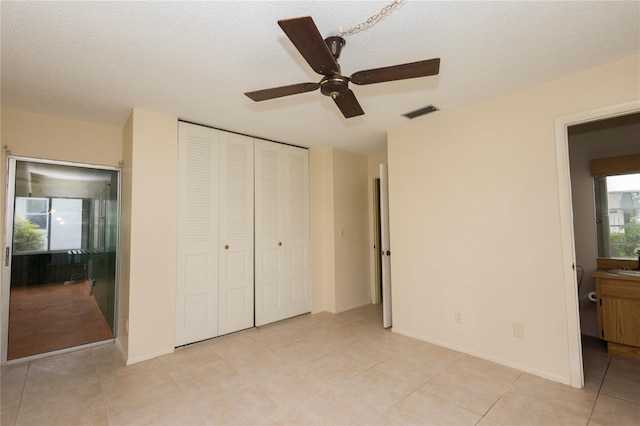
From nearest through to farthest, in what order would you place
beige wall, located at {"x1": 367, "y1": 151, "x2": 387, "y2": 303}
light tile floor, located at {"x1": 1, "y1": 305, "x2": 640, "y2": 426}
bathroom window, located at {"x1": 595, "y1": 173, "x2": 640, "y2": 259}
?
light tile floor, located at {"x1": 1, "y1": 305, "x2": 640, "y2": 426}
bathroom window, located at {"x1": 595, "y1": 173, "x2": 640, "y2": 259}
beige wall, located at {"x1": 367, "y1": 151, "x2": 387, "y2": 303}

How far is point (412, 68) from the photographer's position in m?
1.62

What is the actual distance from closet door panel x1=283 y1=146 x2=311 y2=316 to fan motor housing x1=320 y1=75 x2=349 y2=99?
A: 2515 mm

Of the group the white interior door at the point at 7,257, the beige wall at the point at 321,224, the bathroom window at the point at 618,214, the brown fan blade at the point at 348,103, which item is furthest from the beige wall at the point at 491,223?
the white interior door at the point at 7,257

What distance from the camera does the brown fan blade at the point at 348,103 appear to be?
1933 millimetres

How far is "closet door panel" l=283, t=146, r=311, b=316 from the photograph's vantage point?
423 centimetres

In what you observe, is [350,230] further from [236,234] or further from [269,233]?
[236,234]

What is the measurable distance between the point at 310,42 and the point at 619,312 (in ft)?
12.2

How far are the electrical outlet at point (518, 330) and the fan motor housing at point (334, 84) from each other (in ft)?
8.25

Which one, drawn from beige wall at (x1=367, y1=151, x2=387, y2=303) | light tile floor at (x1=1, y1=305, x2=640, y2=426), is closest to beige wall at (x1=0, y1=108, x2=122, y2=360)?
light tile floor at (x1=1, y1=305, x2=640, y2=426)

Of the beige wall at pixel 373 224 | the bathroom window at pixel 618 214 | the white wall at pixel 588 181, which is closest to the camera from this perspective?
the bathroom window at pixel 618 214

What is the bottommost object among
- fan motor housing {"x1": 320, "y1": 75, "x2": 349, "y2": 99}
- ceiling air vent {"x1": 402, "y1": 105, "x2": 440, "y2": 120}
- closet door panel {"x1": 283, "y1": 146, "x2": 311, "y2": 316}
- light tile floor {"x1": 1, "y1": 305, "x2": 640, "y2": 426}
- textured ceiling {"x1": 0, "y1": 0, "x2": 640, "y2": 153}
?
light tile floor {"x1": 1, "y1": 305, "x2": 640, "y2": 426}

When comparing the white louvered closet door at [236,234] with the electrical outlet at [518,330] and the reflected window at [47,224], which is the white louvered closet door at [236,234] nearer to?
the reflected window at [47,224]

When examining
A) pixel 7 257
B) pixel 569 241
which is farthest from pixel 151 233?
pixel 569 241

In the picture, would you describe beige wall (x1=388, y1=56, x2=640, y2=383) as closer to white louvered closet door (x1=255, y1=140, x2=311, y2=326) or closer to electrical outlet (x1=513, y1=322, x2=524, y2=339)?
electrical outlet (x1=513, y1=322, x2=524, y2=339)
